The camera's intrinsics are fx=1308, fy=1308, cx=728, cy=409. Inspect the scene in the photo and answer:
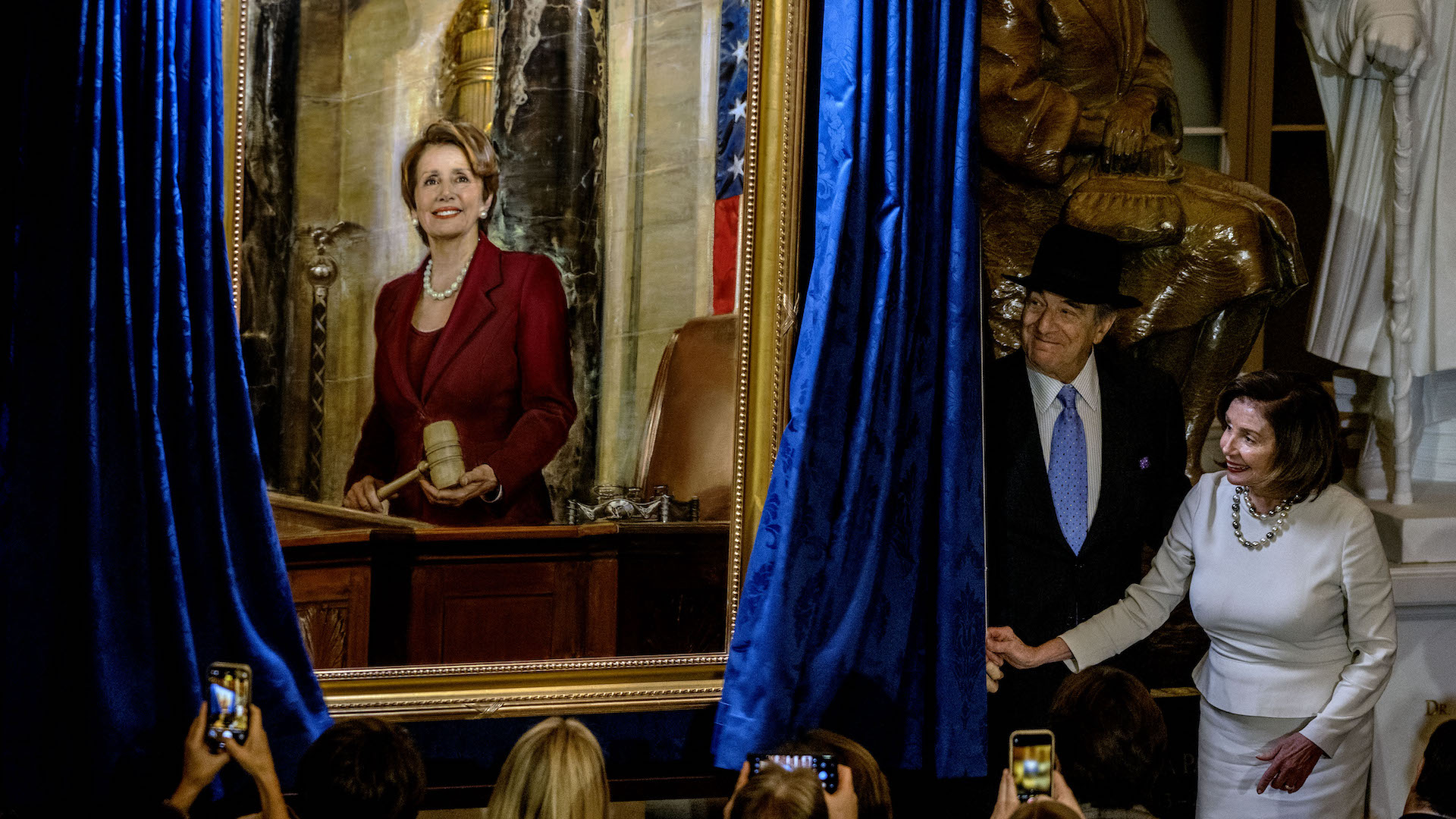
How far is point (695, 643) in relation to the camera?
129 inches

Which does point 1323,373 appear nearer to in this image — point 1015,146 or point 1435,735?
point 1015,146

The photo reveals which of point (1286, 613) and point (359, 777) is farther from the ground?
point (1286, 613)

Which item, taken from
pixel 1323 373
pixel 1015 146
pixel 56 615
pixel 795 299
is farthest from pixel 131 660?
pixel 1323 373

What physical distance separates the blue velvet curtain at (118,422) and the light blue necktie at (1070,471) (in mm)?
1870

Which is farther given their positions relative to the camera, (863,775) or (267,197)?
(267,197)

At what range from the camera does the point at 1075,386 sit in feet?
10.8

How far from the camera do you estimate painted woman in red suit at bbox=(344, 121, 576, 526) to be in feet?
10.1

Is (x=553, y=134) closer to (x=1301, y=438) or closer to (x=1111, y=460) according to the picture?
(x=1111, y=460)

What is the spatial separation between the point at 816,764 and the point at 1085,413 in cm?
143

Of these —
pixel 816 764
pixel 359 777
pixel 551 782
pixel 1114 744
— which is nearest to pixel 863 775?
pixel 816 764

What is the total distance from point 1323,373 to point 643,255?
2.48 m

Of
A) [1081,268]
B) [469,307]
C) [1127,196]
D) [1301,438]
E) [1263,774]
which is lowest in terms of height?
[1263,774]

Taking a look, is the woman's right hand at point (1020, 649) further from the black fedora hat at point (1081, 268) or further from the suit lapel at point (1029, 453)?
the black fedora hat at point (1081, 268)

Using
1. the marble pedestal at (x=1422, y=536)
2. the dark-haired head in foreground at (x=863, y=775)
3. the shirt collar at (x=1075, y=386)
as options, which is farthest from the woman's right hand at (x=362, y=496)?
the marble pedestal at (x=1422, y=536)
